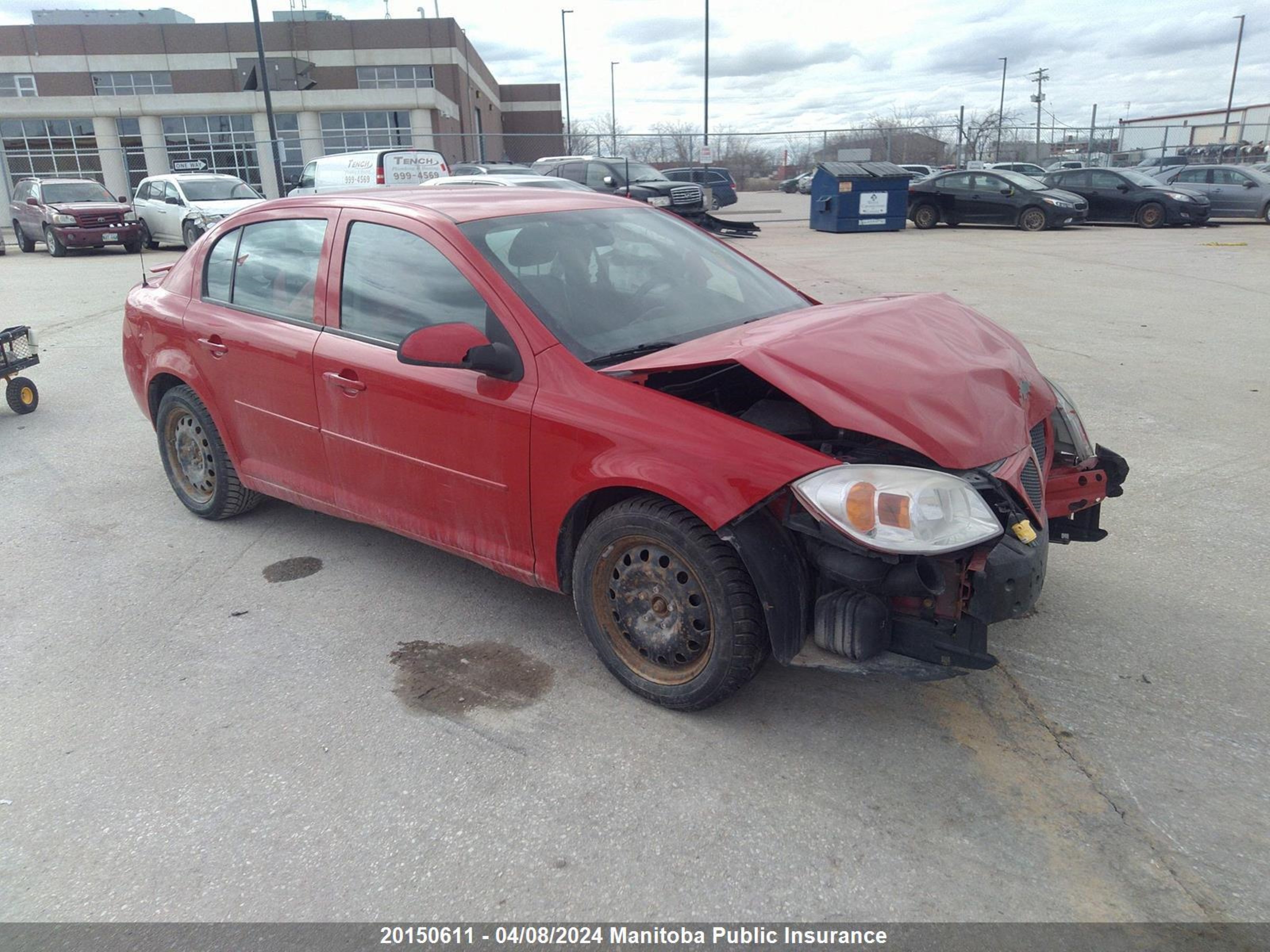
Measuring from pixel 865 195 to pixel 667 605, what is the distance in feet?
73.0

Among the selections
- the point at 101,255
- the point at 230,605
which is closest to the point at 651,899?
the point at 230,605

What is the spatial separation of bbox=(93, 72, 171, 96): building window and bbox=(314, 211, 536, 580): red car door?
5142 centimetres

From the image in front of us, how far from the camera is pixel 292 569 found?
14.5 feet

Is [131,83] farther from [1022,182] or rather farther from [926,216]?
[1022,182]

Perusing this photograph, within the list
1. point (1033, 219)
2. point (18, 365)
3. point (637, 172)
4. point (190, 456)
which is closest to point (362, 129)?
point (637, 172)

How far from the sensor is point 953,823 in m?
2.62

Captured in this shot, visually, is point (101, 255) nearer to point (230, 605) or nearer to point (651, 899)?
point (230, 605)

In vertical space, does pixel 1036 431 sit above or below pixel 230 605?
above

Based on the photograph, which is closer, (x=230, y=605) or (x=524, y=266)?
(x=524, y=266)

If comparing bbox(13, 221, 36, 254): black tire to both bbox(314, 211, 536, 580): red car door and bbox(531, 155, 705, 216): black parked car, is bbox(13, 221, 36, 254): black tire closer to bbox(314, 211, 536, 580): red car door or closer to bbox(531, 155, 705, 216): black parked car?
bbox(531, 155, 705, 216): black parked car

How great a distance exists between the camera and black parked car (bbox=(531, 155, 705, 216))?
836 inches

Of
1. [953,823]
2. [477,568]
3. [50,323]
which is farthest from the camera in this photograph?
[50,323]

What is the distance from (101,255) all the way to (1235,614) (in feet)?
77.3

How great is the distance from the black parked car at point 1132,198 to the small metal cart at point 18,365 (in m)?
23.0
